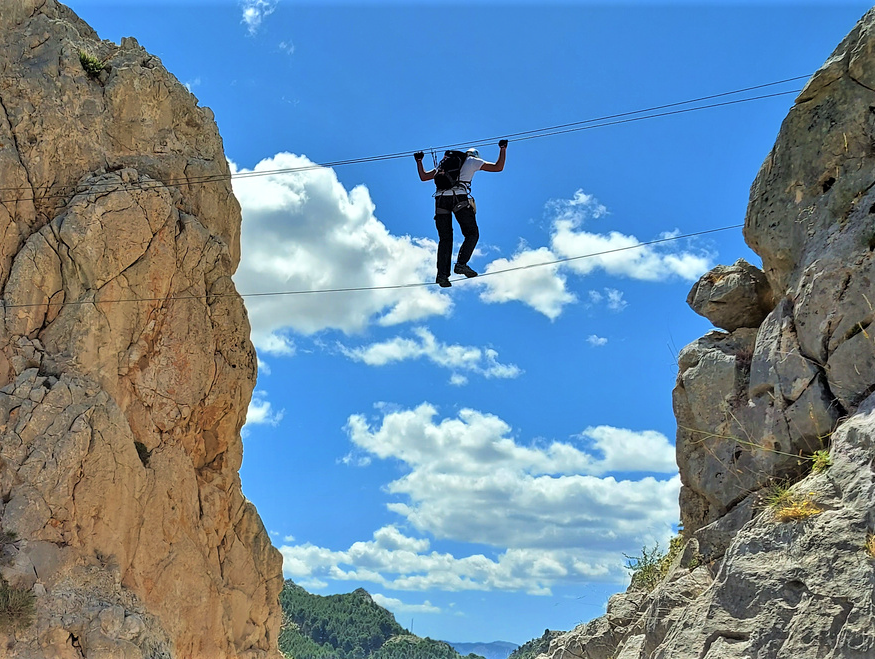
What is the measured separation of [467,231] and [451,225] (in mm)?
301

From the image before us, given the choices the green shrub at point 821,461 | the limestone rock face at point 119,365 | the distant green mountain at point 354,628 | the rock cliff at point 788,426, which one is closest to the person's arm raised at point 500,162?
the rock cliff at point 788,426

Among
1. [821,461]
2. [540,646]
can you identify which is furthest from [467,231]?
[540,646]

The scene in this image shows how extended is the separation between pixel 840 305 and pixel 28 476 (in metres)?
19.0

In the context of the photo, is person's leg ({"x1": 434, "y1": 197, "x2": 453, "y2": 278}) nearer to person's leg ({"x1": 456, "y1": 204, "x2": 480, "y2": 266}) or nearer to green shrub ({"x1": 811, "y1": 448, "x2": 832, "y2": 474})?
person's leg ({"x1": 456, "y1": 204, "x2": 480, "y2": 266})

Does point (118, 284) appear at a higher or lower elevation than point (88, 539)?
higher

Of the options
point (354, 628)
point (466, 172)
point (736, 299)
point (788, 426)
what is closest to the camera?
point (788, 426)

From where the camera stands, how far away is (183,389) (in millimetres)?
25688

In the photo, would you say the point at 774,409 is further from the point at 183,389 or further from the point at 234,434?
the point at 234,434

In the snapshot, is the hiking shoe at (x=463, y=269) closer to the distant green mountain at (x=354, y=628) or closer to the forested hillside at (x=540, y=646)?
the forested hillside at (x=540, y=646)

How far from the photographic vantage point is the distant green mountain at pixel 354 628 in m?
112

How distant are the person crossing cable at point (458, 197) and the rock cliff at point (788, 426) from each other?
3974 millimetres

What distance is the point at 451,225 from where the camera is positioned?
47.1ft

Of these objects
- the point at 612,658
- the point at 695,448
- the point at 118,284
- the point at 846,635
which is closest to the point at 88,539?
the point at 118,284

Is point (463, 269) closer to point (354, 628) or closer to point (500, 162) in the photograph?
point (500, 162)
